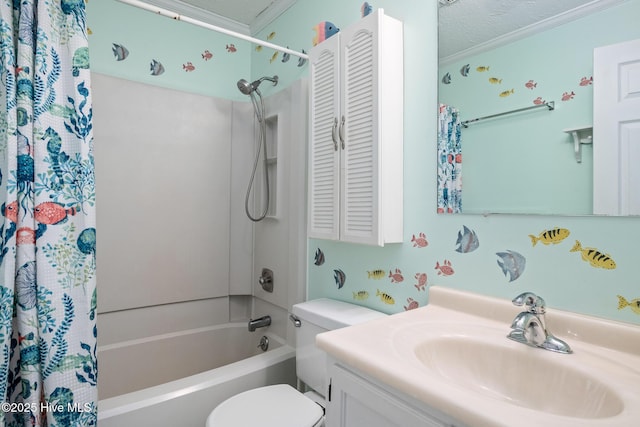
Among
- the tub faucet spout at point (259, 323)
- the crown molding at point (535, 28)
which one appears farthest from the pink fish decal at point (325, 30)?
the tub faucet spout at point (259, 323)

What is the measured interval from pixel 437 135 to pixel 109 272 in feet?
5.87

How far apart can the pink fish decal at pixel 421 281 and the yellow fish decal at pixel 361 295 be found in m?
0.27

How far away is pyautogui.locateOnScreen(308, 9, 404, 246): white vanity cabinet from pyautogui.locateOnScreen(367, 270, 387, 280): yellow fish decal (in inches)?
7.1

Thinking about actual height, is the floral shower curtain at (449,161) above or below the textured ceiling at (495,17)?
below

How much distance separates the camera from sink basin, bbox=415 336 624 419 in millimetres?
671

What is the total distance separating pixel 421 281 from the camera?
4.04ft

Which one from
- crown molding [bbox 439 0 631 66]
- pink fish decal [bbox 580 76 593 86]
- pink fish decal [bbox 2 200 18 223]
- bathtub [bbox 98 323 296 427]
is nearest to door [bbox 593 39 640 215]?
pink fish decal [bbox 580 76 593 86]

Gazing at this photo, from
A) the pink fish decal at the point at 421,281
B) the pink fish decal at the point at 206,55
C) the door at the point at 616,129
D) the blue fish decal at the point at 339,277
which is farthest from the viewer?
the pink fish decal at the point at 206,55

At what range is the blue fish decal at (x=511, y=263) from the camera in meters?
0.97

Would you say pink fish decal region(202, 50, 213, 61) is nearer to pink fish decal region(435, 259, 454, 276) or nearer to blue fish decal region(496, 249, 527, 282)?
pink fish decal region(435, 259, 454, 276)

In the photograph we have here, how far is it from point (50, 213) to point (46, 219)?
0.07 feet

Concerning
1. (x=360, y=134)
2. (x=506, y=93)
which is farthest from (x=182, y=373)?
(x=506, y=93)

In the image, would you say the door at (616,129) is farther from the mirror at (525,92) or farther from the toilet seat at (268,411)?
the toilet seat at (268,411)

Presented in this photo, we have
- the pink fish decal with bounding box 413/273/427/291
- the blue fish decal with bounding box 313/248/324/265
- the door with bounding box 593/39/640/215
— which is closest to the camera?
the door with bounding box 593/39/640/215
